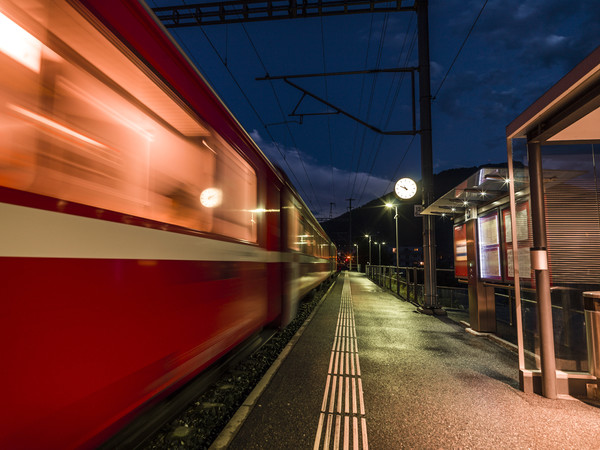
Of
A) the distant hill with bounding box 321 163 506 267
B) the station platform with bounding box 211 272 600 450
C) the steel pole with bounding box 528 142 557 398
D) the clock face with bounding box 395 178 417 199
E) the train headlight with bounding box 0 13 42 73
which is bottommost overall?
the station platform with bounding box 211 272 600 450

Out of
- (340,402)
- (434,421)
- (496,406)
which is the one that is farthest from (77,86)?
(496,406)

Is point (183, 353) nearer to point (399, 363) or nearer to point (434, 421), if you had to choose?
point (434, 421)

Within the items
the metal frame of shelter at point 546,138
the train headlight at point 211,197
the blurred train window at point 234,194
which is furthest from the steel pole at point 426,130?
the train headlight at point 211,197

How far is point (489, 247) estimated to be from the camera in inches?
241

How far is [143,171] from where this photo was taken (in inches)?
85.4

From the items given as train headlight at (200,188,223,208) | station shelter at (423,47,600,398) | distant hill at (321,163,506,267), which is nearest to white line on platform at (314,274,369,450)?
station shelter at (423,47,600,398)

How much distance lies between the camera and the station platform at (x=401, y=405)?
8.91 feet

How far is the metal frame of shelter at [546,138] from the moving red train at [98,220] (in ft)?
11.1

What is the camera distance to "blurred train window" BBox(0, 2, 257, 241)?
139cm

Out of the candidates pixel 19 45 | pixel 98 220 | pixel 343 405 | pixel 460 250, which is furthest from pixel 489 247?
pixel 19 45

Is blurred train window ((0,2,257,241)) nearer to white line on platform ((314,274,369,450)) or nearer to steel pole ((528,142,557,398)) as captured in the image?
white line on platform ((314,274,369,450))

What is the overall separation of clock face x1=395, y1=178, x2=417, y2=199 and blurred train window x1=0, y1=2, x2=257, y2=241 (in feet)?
27.3

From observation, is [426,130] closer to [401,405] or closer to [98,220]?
[401,405]

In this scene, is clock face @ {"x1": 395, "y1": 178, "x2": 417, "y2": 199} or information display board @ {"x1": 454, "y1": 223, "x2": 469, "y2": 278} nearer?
information display board @ {"x1": 454, "y1": 223, "x2": 469, "y2": 278}
